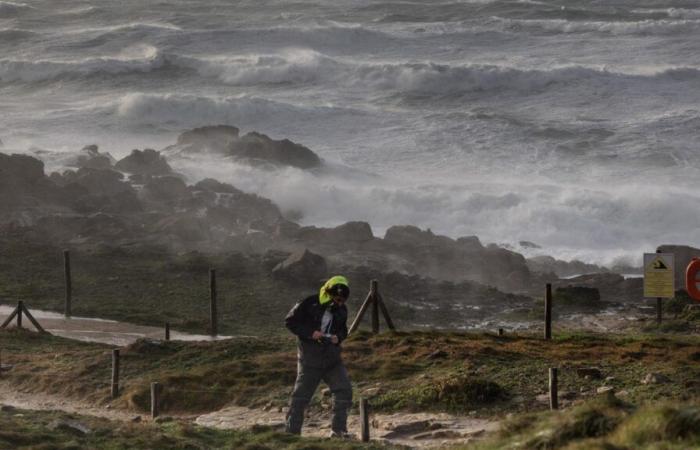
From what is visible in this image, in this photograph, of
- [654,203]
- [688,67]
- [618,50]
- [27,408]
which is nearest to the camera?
[27,408]

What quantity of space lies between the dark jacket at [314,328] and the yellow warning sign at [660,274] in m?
9.10

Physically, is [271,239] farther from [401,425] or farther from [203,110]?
[203,110]

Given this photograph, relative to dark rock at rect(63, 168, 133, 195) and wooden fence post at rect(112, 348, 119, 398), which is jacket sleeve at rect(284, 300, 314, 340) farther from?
dark rock at rect(63, 168, 133, 195)

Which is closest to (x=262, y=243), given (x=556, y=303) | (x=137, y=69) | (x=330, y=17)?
(x=556, y=303)

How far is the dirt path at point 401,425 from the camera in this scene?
15177 mm

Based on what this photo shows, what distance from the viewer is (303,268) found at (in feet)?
101

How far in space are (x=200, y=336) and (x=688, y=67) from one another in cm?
4338

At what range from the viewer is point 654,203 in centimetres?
4450

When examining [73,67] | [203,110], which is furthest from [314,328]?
[73,67]

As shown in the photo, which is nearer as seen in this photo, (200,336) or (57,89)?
(200,336)

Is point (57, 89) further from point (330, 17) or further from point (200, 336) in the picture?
point (200, 336)

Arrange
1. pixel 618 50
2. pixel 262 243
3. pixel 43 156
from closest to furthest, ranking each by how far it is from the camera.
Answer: pixel 262 243, pixel 43 156, pixel 618 50

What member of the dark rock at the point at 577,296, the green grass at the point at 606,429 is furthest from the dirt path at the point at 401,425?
the dark rock at the point at 577,296

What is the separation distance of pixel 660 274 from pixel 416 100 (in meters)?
41.3
